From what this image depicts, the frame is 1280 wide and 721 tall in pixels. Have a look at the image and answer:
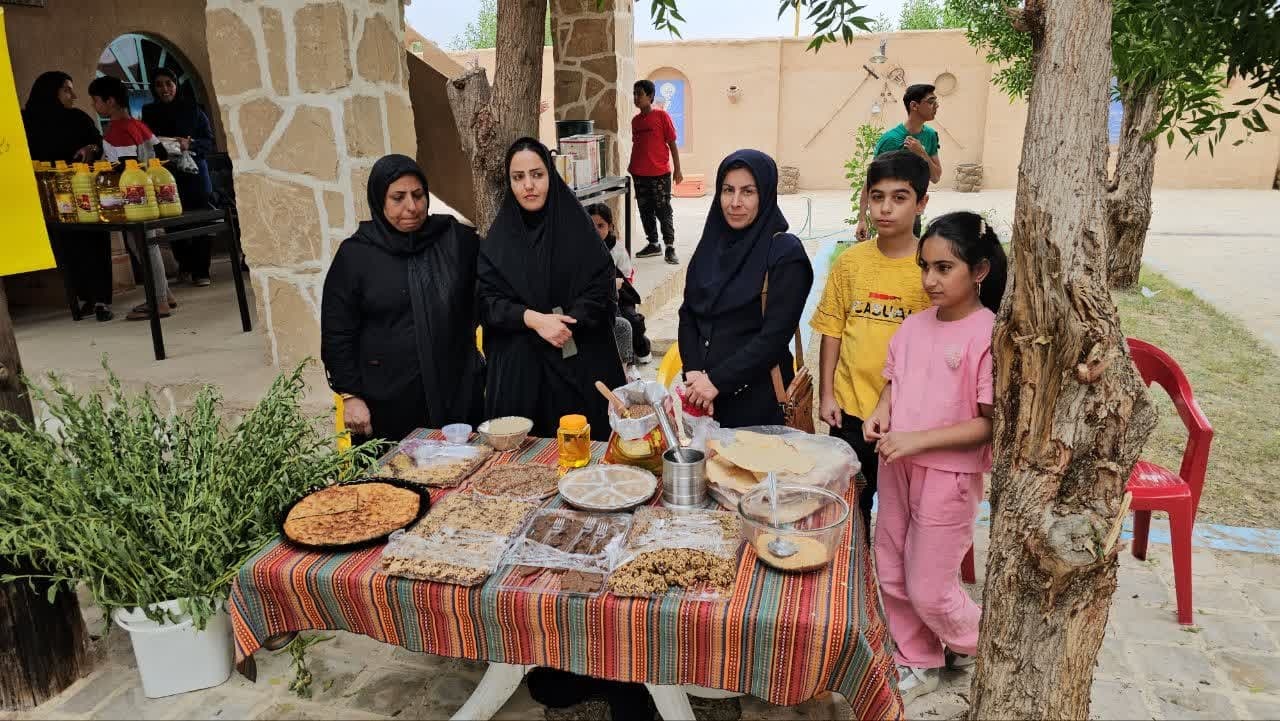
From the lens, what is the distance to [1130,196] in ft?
24.9

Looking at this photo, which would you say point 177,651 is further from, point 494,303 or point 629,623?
point 629,623

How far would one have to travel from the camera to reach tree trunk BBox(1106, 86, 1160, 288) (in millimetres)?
7152

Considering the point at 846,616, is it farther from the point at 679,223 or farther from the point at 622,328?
the point at 679,223

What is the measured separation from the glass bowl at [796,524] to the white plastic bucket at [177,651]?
5.48 feet

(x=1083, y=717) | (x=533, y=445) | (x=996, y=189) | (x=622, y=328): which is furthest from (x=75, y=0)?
(x=996, y=189)

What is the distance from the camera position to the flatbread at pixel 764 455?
2.12 metres

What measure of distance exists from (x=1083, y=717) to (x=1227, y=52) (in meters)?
1.95

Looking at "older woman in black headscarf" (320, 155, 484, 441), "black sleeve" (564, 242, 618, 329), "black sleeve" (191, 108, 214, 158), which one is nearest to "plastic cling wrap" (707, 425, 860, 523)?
"black sleeve" (564, 242, 618, 329)

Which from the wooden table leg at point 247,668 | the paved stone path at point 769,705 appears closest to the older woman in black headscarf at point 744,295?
the paved stone path at point 769,705

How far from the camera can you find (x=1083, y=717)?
202 cm

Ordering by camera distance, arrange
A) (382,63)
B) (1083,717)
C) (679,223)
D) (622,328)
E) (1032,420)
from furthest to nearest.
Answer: (679,223) → (622,328) → (382,63) → (1083,717) → (1032,420)

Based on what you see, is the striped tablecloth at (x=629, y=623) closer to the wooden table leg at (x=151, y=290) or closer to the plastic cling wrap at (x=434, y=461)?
the plastic cling wrap at (x=434, y=461)

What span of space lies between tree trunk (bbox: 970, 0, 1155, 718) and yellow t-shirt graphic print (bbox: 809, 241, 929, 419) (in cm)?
65

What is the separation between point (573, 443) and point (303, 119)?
2.89 m
